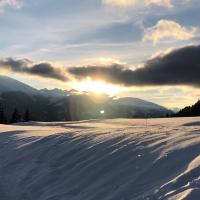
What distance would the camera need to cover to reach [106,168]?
1328 centimetres

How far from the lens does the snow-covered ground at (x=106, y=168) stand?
10.4 m

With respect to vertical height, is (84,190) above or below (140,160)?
below

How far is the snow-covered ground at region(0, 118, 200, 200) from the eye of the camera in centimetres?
1043

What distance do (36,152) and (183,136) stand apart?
693cm

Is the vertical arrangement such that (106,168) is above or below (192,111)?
below

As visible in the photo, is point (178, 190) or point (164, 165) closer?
point (178, 190)

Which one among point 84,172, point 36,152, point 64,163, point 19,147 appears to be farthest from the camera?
point 19,147

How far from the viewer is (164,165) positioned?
11609mm

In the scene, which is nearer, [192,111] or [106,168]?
[106,168]

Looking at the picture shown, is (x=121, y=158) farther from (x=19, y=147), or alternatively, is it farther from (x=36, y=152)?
(x=19, y=147)

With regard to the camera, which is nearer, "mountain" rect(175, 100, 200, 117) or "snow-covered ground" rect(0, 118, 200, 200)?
"snow-covered ground" rect(0, 118, 200, 200)

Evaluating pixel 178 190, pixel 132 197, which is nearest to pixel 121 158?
pixel 132 197

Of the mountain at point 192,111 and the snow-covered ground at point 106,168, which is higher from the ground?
the mountain at point 192,111

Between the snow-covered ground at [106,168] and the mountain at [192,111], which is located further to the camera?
the mountain at [192,111]
